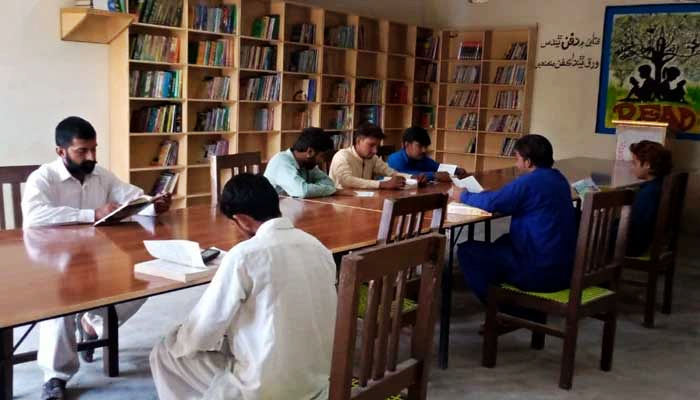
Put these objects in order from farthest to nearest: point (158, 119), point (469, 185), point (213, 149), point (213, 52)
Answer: point (213, 149) → point (213, 52) → point (158, 119) → point (469, 185)

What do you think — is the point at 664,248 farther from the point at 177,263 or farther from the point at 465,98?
the point at 465,98

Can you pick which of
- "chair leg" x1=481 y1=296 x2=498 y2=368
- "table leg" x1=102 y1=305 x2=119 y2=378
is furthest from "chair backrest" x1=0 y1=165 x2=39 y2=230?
"chair leg" x1=481 y1=296 x2=498 y2=368

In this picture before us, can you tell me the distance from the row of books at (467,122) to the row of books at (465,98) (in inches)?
5.5

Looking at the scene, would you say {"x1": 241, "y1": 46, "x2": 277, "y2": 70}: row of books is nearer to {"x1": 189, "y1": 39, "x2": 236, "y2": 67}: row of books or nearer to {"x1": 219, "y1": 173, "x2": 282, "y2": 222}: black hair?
{"x1": 189, "y1": 39, "x2": 236, "y2": 67}: row of books

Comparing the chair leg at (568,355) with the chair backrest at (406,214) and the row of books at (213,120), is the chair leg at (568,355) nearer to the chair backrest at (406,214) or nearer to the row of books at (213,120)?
the chair backrest at (406,214)

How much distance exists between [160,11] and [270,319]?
4.50 meters

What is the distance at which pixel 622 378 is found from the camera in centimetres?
336

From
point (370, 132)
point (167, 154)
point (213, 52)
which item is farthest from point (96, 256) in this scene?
point (213, 52)

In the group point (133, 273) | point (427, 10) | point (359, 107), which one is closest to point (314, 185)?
point (133, 273)

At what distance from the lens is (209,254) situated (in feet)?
7.79

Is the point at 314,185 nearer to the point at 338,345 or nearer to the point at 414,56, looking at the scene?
the point at 338,345

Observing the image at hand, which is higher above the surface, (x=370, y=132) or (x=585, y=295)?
(x=370, y=132)

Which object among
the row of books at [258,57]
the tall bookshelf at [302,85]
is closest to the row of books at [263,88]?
the tall bookshelf at [302,85]

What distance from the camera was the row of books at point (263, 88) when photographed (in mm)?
6590
